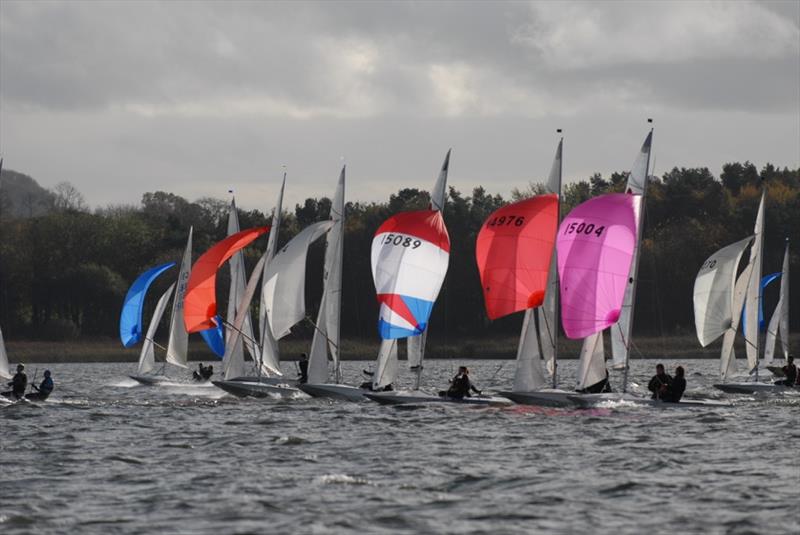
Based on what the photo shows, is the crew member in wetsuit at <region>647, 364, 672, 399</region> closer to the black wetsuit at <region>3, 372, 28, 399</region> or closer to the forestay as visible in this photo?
the forestay

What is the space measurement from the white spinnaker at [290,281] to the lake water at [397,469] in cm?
298

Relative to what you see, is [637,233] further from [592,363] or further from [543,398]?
[543,398]

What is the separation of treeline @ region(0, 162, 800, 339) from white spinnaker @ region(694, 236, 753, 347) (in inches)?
2336

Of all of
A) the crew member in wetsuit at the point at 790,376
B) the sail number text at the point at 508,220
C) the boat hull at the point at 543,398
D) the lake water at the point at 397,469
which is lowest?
the lake water at the point at 397,469

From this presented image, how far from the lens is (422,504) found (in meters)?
28.1

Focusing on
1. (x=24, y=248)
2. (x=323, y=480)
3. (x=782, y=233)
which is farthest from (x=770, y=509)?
(x=24, y=248)

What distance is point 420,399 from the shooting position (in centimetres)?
4691

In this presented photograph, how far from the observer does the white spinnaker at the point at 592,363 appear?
45625mm

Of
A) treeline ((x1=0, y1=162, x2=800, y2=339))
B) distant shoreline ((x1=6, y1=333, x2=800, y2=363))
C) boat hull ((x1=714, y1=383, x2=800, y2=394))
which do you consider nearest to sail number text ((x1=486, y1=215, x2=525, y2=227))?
boat hull ((x1=714, y1=383, x2=800, y2=394))

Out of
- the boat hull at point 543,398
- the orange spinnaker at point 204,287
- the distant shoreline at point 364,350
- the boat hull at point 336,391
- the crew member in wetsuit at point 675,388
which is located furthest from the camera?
the distant shoreline at point 364,350

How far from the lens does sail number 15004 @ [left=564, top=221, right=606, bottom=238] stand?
45.1 metres

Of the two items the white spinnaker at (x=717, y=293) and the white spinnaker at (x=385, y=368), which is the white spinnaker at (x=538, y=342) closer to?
the white spinnaker at (x=385, y=368)

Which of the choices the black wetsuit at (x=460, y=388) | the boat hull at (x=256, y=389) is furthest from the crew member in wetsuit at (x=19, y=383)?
the black wetsuit at (x=460, y=388)

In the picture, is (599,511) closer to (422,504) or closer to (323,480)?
(422,504)
